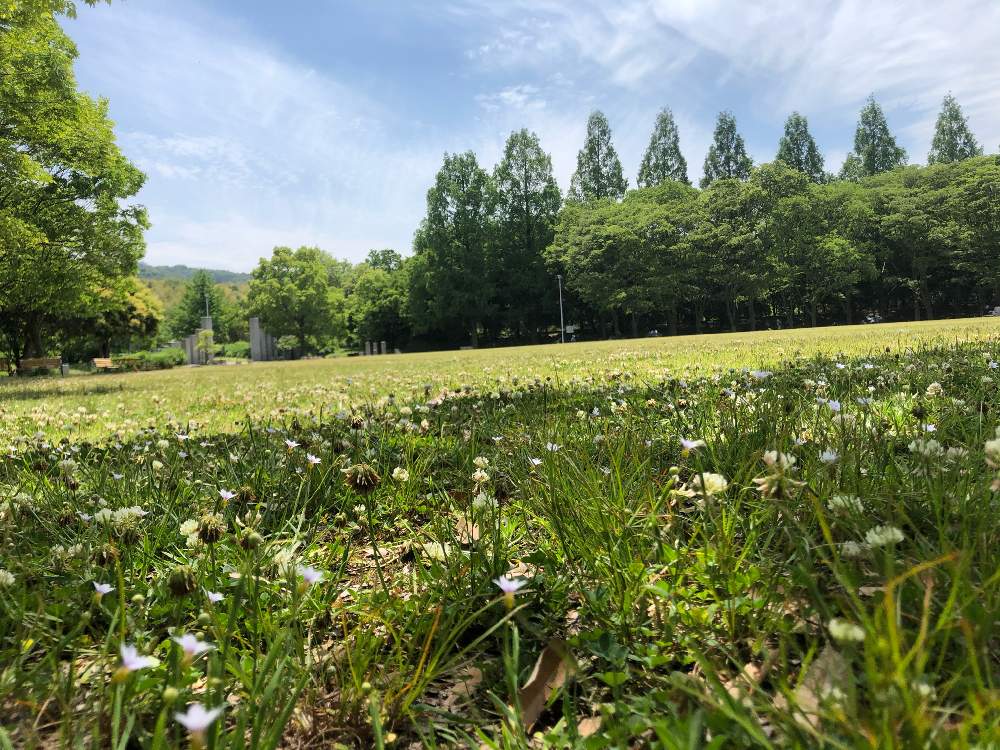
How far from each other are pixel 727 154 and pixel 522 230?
23.8 m

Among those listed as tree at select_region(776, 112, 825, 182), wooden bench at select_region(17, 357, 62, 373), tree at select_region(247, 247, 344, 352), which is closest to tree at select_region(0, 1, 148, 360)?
wooden bench at select_region(17, 357, 62, 373)

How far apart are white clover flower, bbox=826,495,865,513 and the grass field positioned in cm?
4

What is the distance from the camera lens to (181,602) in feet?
4.32

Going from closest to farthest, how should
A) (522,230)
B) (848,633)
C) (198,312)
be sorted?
(848,633) < (522,230) < (198,312)

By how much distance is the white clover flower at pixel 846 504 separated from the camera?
137cm

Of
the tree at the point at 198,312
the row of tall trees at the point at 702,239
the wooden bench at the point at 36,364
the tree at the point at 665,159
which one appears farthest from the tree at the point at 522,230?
the tree at the point at 198,312

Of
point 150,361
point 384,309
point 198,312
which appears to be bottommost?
point 150,361

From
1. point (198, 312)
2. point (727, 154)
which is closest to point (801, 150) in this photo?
point (727, 154)

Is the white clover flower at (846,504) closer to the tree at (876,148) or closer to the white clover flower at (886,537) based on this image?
the white clover flower at (886,537)

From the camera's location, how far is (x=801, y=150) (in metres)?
59.8

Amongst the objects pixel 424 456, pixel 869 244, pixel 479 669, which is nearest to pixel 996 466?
pixel 479 669

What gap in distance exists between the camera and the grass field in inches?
35.2

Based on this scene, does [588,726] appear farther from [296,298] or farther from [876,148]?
[876,148]

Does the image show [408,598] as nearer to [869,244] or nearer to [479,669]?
[479,669]
